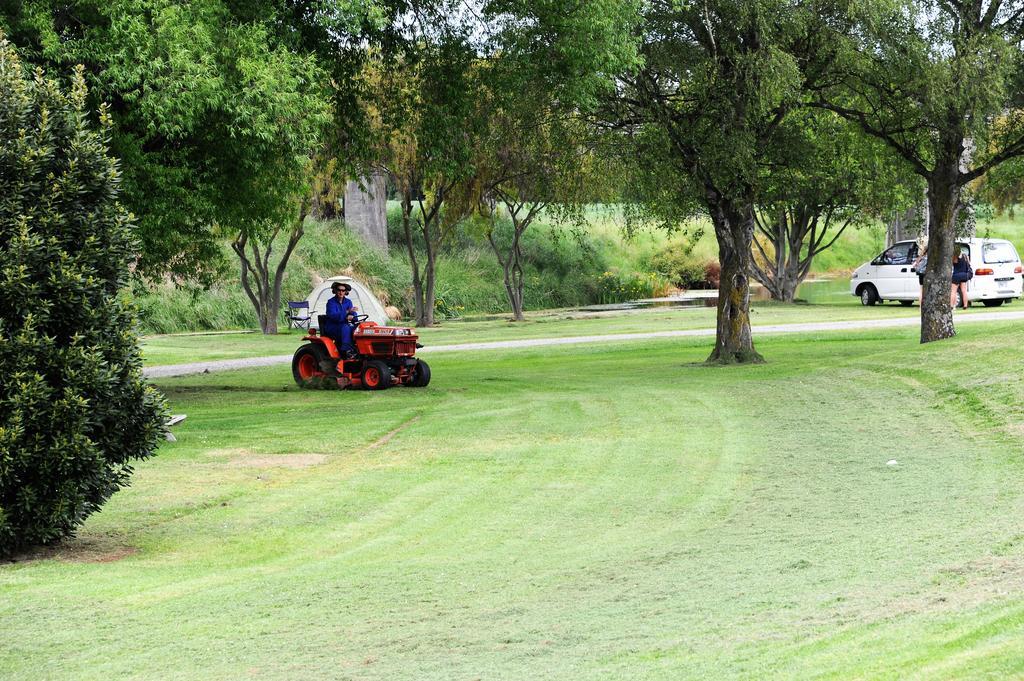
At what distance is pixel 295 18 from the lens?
18.9 m

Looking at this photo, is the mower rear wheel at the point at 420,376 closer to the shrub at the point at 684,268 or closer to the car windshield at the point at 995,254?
the car windshield at the point at 995,254

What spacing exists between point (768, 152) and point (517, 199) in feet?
61.5

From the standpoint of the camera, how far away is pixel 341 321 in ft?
69.8

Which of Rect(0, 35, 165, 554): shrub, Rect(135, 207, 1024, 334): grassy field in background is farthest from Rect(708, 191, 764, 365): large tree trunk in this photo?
Rect(135, 207, 1024, 334): grassy field in background

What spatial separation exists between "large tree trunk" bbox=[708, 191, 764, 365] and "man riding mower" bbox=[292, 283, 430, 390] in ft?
19.5

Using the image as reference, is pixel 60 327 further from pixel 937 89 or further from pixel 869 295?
pixel 869 295

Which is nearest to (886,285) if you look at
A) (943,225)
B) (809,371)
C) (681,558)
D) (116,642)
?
(943,225)

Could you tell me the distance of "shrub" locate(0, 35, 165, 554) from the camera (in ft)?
29.9

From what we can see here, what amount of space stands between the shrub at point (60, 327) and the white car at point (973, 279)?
27.5 metres

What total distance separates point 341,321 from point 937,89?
1005 cm

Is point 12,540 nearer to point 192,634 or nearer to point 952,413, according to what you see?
point 192,634

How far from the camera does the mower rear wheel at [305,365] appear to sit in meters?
22.0

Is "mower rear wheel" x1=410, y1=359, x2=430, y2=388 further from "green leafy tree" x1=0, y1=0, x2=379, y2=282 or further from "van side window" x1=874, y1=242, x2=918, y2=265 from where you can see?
"van side window" x1=874, y1=242, x2=918, y2=265

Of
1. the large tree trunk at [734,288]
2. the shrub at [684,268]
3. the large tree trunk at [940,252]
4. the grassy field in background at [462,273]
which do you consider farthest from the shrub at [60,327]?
the shrub at [684,268]
